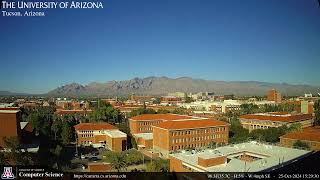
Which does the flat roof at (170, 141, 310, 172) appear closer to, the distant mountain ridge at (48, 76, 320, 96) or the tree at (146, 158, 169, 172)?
the tree at (146, 158, 169, 172)

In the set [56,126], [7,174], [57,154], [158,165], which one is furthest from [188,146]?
[7,174]

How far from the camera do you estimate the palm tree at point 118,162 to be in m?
4.39

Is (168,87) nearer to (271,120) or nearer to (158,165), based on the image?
(158,165)

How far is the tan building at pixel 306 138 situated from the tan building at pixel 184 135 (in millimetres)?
849

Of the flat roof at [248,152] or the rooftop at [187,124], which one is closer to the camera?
the flat roof at [248,152]

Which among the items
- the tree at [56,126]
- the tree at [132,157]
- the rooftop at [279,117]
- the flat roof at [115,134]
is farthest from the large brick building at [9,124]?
the rooftop at [279,117]

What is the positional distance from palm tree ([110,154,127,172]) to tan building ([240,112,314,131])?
2055mm

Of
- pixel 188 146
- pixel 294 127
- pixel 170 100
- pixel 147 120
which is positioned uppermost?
pixel 170 100

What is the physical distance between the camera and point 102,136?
5.52m

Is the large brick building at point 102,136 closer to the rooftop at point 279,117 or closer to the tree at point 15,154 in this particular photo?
the tree at point 15,154

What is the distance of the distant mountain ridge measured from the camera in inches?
197

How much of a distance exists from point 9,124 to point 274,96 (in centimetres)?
368

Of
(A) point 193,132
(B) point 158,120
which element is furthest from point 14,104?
(A) point 193,132

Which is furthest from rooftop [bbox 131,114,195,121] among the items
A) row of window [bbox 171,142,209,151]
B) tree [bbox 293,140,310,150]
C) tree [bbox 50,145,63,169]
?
tree [bbox 293,140,310,150]
